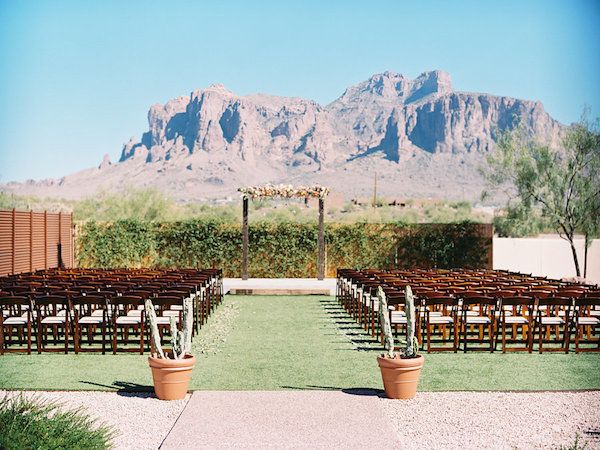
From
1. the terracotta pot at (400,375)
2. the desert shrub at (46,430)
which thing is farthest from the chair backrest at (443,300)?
the desert shrub at (46,430)

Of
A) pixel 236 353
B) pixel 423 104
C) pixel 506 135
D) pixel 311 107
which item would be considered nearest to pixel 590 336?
pixel 236 353

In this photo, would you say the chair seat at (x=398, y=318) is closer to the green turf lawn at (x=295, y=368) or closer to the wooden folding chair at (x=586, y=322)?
the green turf lawn at (x=295, y=368)

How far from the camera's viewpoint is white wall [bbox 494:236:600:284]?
29047 millimetres

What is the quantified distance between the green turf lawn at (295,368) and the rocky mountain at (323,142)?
81138 mm

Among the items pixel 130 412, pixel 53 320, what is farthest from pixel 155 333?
pixel 53 320

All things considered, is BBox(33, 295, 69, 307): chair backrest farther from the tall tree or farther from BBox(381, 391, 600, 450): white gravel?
the tall tree

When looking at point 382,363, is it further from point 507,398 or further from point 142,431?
point 142,431

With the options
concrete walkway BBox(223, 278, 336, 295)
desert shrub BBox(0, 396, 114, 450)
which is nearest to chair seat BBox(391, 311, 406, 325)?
desert shrub BBox(0, 396, 114, 450)

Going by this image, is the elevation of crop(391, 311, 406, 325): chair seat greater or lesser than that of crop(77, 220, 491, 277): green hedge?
lesser

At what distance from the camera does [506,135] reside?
28.8 metres

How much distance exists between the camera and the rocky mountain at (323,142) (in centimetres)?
10244

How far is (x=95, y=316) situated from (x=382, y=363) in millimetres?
5611

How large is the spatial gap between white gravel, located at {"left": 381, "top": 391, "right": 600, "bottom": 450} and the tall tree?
58.0 ft

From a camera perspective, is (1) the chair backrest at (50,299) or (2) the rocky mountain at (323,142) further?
(2) the rocky mountain at (323,142)
